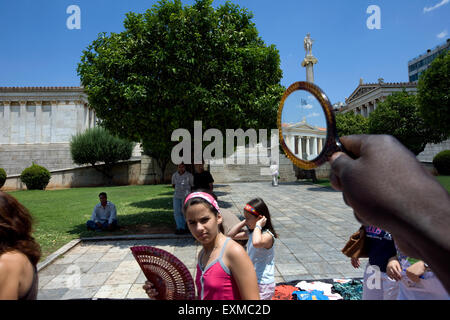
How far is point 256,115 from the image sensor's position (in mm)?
8547

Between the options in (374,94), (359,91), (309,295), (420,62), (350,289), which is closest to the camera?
(309,295)

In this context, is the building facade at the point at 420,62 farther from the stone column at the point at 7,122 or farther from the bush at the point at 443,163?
the stone column at the point at 7,122

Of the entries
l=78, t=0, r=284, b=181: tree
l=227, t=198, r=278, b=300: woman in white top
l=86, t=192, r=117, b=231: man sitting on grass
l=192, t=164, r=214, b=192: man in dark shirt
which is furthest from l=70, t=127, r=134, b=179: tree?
l=227, t=198, r=278, b=300: woman in white top

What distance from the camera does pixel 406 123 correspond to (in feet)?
84.4

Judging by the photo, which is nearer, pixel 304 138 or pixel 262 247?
pixel 304 138

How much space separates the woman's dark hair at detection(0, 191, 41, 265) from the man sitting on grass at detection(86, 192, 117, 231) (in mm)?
7112

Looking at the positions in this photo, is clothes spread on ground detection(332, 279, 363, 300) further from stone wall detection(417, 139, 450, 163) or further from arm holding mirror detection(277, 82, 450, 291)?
stone wall detection(417, 139, 450, 163)

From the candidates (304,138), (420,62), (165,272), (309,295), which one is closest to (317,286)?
(309,295)

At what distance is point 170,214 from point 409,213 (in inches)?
444

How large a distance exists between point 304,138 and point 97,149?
3088 centimetres

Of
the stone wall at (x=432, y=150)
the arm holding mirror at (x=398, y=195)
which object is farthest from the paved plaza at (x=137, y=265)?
the stone wall at (x=432, y=150)

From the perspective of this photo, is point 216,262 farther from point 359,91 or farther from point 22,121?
point 359,91

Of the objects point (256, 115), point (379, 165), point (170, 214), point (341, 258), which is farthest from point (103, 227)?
point (379, 165)

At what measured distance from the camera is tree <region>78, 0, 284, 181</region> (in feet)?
24.4
